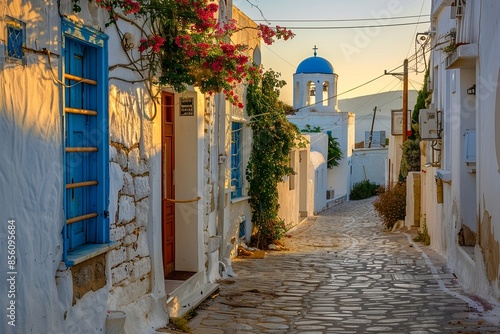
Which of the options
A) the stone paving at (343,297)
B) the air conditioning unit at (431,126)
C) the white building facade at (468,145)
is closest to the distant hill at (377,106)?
the white building facade at (468,145)

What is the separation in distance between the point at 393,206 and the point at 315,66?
806 inches

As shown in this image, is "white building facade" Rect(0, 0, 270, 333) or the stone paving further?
the stone paving

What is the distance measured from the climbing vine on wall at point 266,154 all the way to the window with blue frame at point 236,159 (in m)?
0.42

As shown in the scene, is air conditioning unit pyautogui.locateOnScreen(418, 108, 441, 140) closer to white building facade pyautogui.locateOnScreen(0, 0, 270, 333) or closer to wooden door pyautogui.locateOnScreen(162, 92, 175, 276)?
white building facade pyautogui.locateOnScreen(0, 0, 270, 333)

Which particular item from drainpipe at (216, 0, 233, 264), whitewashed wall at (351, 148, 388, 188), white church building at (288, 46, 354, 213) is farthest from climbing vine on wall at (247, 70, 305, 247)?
whitewashed wall at (351, 148, 388, 188)

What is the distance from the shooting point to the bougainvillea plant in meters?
6.52

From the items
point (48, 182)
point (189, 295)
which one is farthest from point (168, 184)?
Answer: point (48, 182)

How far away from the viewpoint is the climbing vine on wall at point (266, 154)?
46.4 feet

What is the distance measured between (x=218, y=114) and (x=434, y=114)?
20.8ft

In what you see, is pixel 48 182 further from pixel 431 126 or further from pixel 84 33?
pixel 431 126

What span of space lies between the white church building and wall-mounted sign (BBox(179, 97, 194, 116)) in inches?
1171

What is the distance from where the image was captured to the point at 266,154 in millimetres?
14391

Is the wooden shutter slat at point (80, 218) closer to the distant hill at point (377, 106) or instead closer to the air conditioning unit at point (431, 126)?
the air conditioning unit at point (431, 126)

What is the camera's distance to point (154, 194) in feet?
22.8
